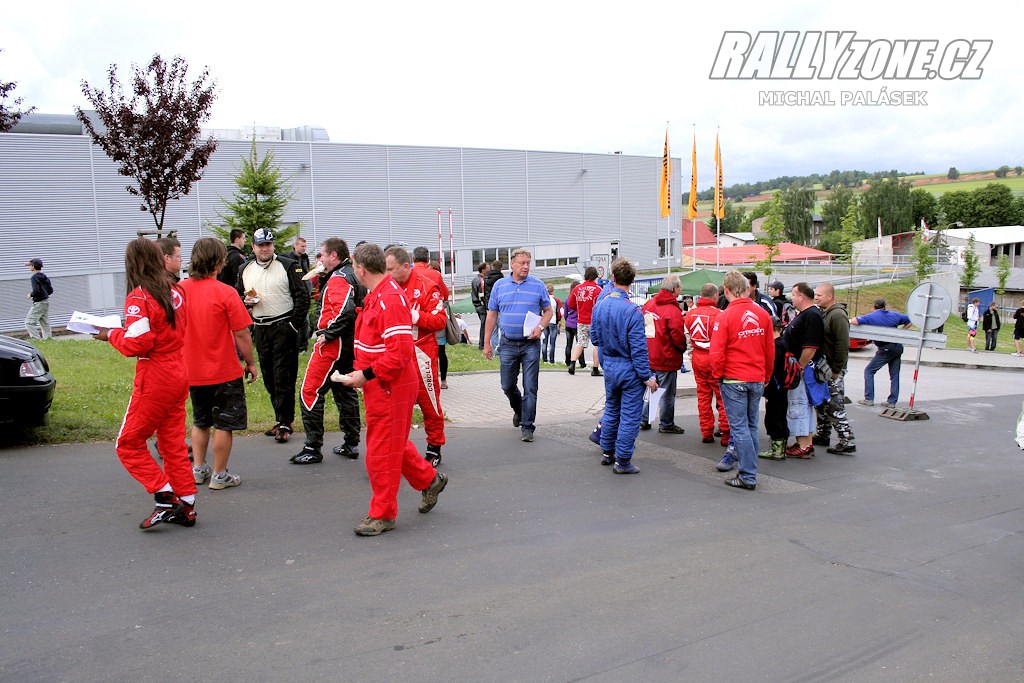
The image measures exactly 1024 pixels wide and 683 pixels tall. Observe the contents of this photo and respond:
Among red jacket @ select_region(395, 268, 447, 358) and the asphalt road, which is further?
red jacket @ select_region(395, 268, 447, 358)

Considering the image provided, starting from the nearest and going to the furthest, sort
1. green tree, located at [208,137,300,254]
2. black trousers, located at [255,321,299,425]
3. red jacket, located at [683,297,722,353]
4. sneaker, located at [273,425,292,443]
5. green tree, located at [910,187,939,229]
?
black trousers, located at [255,321,299,425]
sneaker, located at [273,425,292,443]
red jacket, located at [683,297,722,353]
green tree, located at [208,137,300,254]
green tree, located at [910,187,939,229]

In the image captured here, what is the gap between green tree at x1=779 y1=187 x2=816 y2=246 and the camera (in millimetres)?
117375

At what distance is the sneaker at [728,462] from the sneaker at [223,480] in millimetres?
4635

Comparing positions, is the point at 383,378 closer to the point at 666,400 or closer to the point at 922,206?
the point at 666,400

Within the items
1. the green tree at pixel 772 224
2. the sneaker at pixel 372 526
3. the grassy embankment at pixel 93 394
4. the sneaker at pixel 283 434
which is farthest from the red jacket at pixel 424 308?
the green tree at pixel 772 224

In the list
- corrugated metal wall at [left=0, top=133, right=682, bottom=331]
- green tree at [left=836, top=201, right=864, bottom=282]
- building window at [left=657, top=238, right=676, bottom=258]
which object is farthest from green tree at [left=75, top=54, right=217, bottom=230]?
building window at [left=657, top=238, right=676, bottom=258]

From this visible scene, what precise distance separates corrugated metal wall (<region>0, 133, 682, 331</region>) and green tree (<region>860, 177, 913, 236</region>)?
5286 cm

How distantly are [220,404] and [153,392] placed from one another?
93 centimetres

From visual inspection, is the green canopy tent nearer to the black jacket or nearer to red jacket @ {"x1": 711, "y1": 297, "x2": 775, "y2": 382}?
the black jacket

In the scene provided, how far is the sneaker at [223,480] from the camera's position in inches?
255

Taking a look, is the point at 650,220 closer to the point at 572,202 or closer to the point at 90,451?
the point at 572,202

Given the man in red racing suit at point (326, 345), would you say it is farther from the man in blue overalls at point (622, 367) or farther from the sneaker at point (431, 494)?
the man in blue overalls at point (622, 367)

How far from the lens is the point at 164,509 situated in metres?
5.47

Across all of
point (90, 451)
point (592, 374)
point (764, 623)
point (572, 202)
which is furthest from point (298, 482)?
point (572, 202)
